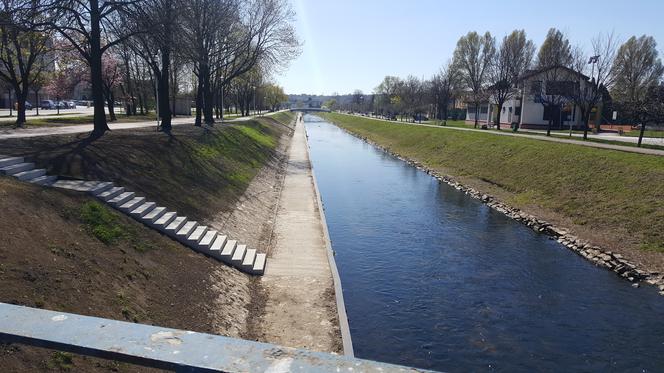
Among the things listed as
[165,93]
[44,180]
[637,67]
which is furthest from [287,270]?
[637,67]

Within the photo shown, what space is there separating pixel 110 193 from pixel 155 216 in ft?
4.69

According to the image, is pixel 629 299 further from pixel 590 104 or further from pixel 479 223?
pixel 590 104

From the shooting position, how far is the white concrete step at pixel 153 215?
1369cm

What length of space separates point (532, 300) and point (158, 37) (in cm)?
1900

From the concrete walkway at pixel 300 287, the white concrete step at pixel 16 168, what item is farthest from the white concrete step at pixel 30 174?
the concrete walkway at pixel 300 287

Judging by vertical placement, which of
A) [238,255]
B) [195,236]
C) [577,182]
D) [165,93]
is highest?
[165,93]

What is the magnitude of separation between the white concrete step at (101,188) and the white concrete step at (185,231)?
2.50 meters

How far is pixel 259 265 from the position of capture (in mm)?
14227

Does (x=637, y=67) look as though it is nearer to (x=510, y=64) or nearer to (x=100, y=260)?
(x=510, y=64)

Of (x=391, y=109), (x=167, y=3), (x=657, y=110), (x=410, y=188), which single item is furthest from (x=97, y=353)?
(x=391, y=109)

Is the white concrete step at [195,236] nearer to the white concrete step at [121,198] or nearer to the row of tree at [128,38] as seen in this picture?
the white concrete step at [121,198]

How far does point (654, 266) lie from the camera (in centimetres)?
1587

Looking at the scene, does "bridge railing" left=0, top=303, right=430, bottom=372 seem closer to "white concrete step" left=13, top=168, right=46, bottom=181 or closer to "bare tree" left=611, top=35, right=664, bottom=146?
"white concrete step" left=13, top=168, right=46, bottom=181

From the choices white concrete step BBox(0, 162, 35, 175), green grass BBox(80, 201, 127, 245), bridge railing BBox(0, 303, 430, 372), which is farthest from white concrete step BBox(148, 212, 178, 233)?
bridge railing BBox(0, 303, 430, 372)
